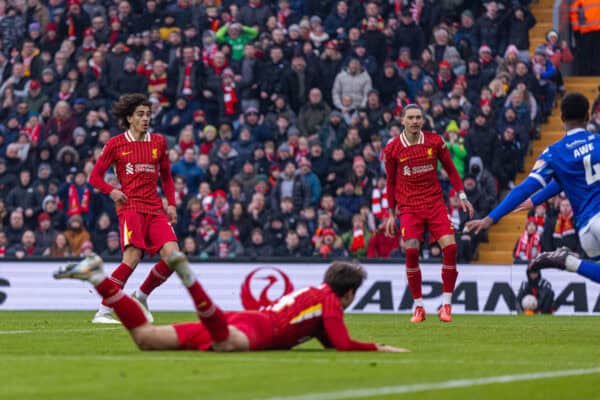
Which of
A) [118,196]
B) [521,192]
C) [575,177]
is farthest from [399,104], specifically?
[521,192]

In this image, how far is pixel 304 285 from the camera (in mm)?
24375

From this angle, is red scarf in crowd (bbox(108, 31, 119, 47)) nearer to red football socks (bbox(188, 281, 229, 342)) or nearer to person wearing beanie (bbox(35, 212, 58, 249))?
person wearing beanie (bbox(35, 212, 58, 249))

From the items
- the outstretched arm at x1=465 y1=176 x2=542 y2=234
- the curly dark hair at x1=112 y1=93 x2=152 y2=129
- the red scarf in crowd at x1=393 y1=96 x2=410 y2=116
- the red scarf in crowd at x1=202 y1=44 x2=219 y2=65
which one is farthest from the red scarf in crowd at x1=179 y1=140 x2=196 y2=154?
the outstretched arm at x1=465 y1=176 x2=542 y2=234

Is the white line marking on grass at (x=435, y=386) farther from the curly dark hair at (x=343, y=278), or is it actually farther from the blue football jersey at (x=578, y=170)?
the blue football jersey at (x=578, y=170)

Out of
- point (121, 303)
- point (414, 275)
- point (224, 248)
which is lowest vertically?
point (224, 248)

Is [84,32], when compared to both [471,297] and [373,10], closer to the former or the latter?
[373,10]

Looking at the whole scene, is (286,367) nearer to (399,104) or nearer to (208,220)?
(208,220)

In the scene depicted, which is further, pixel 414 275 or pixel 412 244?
pixel 414 275

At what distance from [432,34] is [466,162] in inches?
161

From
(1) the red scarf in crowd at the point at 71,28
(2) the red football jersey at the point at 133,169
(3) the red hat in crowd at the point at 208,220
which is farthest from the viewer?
(1) the red scarf in crowd at the point at 71,28

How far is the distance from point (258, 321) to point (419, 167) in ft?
22.7

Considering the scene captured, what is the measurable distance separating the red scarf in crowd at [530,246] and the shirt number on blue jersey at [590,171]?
11.0 m

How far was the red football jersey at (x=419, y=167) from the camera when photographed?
1738 centimetres

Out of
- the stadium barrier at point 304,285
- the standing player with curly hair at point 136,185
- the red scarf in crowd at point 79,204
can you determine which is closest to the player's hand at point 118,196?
the standing player with curly hair at point 136,185
